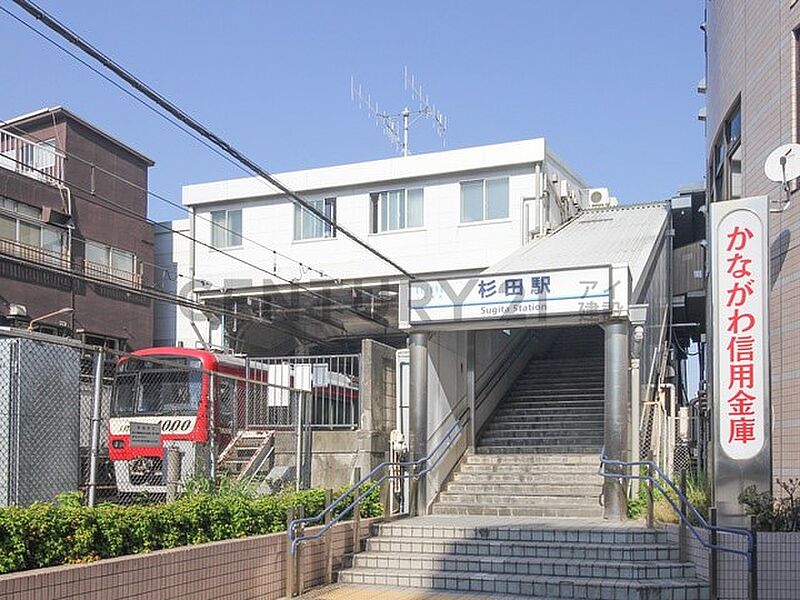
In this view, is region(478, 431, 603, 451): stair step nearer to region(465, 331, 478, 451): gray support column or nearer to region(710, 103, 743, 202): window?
region(465, 331, 478, 451): gray support column

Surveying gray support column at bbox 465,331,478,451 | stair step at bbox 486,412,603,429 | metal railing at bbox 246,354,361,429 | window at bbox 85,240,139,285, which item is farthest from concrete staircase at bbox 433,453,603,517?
window at bbox 85,240,139,285

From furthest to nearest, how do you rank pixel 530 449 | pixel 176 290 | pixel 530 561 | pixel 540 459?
pixel 176 290 < pixel 530 449 < pixel 540 459 < pixel 530 561

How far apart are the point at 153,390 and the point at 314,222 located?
10777mm

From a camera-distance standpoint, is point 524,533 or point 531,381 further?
point 531,381

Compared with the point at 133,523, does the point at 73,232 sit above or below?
above

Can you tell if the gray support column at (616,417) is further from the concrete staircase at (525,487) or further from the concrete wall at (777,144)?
the concrete wall at (777,144)

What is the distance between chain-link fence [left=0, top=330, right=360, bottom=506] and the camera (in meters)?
10.6

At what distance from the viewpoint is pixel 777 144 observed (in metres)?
13.1

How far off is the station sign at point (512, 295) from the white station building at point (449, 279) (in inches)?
0.8

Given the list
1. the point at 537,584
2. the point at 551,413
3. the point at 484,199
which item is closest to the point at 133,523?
the point at 537,584

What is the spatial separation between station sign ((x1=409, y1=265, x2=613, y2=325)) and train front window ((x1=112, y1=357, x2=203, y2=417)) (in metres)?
5.43

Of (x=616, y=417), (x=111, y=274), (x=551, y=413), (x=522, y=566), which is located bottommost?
(x=522, y=566)

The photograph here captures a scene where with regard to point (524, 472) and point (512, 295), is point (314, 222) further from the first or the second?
point (512, 295)

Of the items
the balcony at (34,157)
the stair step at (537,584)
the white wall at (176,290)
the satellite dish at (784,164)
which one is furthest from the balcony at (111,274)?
the satellite dish at (784,164)
